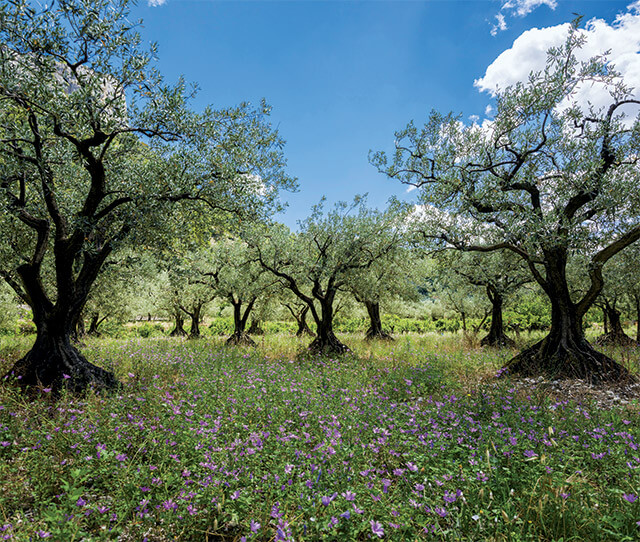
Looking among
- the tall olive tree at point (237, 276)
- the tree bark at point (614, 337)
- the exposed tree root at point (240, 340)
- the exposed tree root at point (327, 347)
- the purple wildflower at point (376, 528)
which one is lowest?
the exposed tree root at point (240, 340)

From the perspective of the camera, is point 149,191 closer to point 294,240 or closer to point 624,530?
point 294,240

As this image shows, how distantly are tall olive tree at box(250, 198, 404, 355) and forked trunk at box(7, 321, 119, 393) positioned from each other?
907 centimetres

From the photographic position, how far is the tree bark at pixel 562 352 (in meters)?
10.6

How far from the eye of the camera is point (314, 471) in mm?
3895

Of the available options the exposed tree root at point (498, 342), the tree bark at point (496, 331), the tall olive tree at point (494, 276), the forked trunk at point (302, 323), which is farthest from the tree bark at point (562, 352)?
the forked trunk at point (302, 323)

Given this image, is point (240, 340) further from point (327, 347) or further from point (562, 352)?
point (562, 352)

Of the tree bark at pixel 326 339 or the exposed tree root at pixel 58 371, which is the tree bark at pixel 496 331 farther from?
the exposed tree root at pixel 58 371

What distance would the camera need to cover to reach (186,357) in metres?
13.0

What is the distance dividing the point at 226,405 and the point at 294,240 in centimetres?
1230

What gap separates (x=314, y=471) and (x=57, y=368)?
30.5 feet

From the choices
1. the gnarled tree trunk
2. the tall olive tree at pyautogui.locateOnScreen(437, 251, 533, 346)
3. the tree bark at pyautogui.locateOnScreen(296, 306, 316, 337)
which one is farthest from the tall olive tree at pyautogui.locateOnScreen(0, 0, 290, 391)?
the tree bark at pyautogui.locateOnScreen(296, 306, 316, 337)

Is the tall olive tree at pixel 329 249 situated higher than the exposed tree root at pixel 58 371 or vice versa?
the tall olive tree at pixel 329 249

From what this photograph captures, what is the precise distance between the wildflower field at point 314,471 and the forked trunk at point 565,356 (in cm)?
355

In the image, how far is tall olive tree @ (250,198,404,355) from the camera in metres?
16.9
